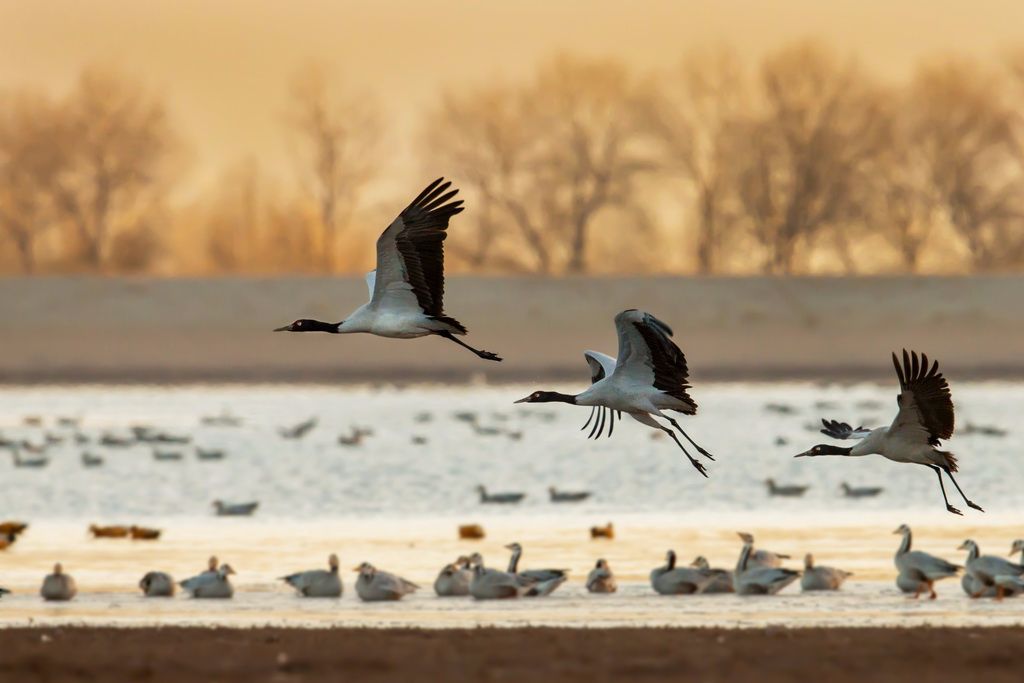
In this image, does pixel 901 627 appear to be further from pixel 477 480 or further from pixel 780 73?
pixel 780 73

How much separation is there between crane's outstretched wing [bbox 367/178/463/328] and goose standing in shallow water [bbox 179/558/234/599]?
4.07 m

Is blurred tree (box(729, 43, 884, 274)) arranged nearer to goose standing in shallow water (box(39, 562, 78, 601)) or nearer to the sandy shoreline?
the sandy shoreline

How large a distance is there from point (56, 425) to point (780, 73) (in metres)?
38.9

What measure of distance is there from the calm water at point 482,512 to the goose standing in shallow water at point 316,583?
6.9 inches

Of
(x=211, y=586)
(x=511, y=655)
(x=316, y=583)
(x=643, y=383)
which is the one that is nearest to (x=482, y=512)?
(x=316, y=583)

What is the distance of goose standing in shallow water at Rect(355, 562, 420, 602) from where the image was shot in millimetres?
18766

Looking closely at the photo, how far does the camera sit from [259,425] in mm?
43594

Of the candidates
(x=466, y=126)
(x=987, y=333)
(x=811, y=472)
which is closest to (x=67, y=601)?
(x=811, y=472)

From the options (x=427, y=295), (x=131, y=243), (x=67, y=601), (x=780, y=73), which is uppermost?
(x=780, y=73)

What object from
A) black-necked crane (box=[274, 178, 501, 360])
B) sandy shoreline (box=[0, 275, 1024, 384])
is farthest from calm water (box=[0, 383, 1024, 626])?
sandy shoreline (box=[0, 275, 1024, 384])

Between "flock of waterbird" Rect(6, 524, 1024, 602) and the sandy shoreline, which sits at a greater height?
the sandy shoreline

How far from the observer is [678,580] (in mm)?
19031

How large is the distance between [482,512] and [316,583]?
7558 millimetres

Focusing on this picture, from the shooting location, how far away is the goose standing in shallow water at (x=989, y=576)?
18.9m
